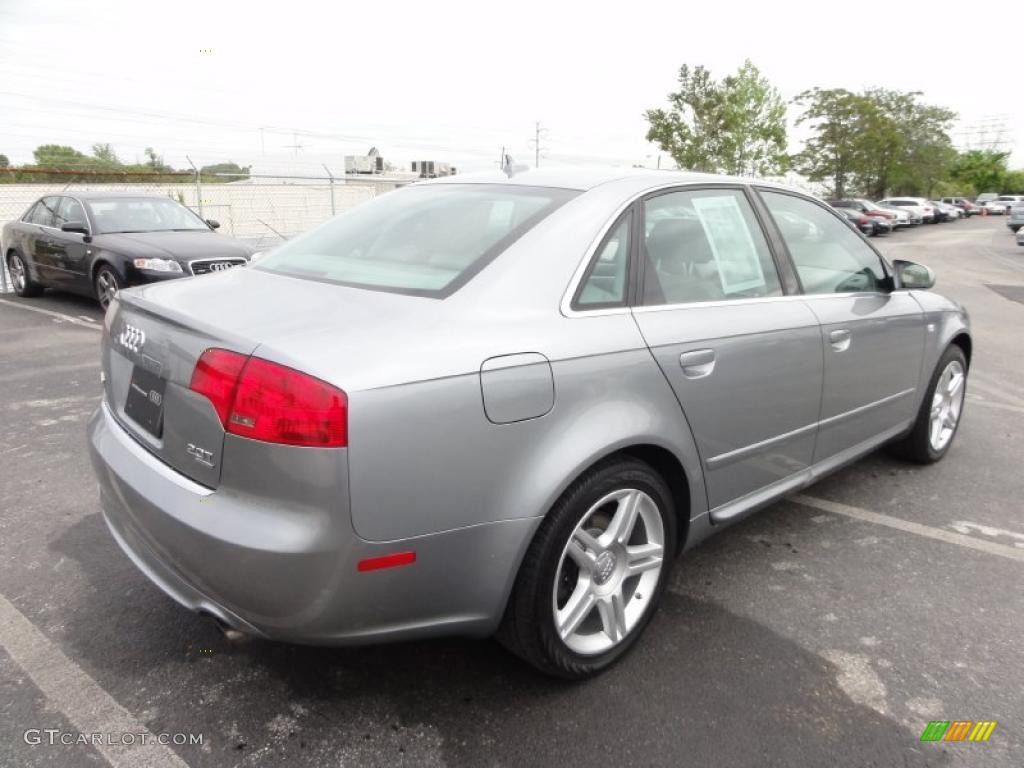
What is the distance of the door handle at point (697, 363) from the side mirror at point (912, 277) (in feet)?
5.71

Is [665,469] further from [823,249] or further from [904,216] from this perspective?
[904,216]

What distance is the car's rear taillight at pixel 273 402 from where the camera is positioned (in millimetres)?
1742

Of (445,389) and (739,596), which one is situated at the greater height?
(445,389)

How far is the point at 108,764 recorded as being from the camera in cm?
197

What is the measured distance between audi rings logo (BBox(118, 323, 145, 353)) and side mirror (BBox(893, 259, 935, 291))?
3.35 meters

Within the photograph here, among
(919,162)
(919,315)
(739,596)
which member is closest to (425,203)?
(739,596)

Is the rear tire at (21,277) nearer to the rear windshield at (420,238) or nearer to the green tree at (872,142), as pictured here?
the rear windshield at (420,238)

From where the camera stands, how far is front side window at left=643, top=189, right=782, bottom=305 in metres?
2.60

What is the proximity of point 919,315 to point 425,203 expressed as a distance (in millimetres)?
2582

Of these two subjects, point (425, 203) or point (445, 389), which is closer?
point (445, 389)

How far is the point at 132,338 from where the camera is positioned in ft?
7.51

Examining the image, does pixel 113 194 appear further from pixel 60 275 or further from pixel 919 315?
pixel 919 315

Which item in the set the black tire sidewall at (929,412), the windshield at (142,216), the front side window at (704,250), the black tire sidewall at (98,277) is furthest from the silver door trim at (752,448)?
the windshield at (142,216)

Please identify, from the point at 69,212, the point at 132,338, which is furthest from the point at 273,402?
the point at 69,212
